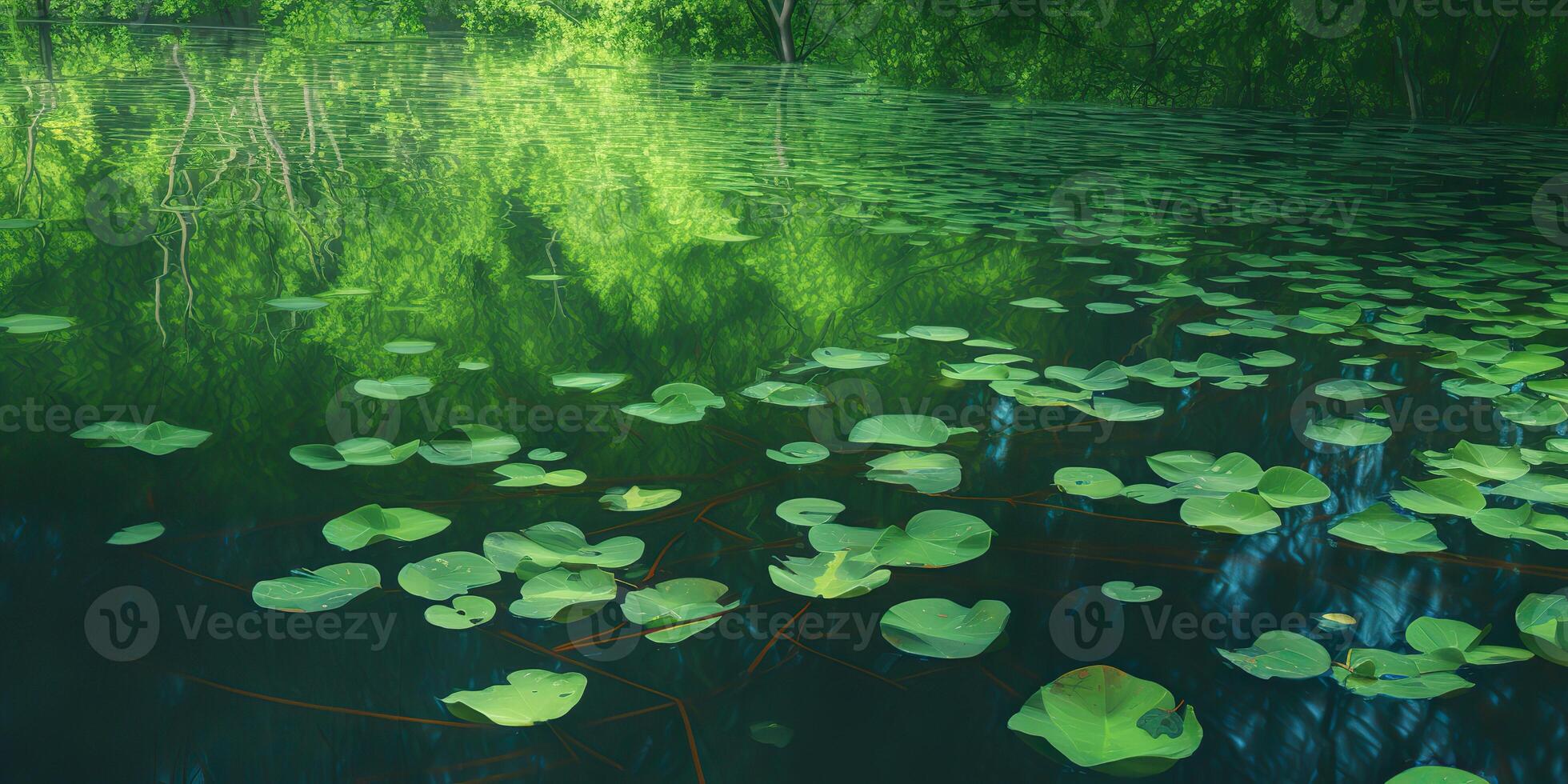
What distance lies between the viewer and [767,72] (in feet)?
42.8

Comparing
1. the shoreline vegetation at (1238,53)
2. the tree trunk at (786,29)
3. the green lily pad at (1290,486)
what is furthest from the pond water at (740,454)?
the tree trunk at (786,29)

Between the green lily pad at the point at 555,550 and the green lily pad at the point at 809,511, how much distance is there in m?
0.23

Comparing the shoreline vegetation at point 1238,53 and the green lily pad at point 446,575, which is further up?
the shoreline vegetation at point 1238,53

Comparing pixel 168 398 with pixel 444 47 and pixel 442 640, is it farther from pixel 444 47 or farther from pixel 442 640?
pixel 444 47

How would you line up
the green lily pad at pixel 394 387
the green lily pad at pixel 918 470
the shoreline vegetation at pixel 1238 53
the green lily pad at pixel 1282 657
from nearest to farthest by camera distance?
the green lily pad at pixel 1282 657 < the green lily pad at pixel 918 470 < the green lily pad at pixel 394 387 < the shoreline vegetation at pixel 1238 53

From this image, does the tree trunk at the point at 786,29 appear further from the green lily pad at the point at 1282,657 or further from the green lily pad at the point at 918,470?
the green lily pad at the point at 1282,657

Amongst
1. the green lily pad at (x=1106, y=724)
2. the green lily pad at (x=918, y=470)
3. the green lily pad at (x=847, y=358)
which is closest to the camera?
the green lily pad at (x=1106, y=724)

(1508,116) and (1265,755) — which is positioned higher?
(1508,116)

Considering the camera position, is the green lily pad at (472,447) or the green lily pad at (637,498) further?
the green lily pad at (472,447)

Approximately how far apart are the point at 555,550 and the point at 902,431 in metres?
0.68

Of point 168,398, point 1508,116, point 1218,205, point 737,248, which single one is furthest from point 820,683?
point 1508,116

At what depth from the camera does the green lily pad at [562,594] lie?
1129 mm

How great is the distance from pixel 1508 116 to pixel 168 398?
10.5 meters

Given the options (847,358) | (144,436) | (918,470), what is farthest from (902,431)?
(144,436)
